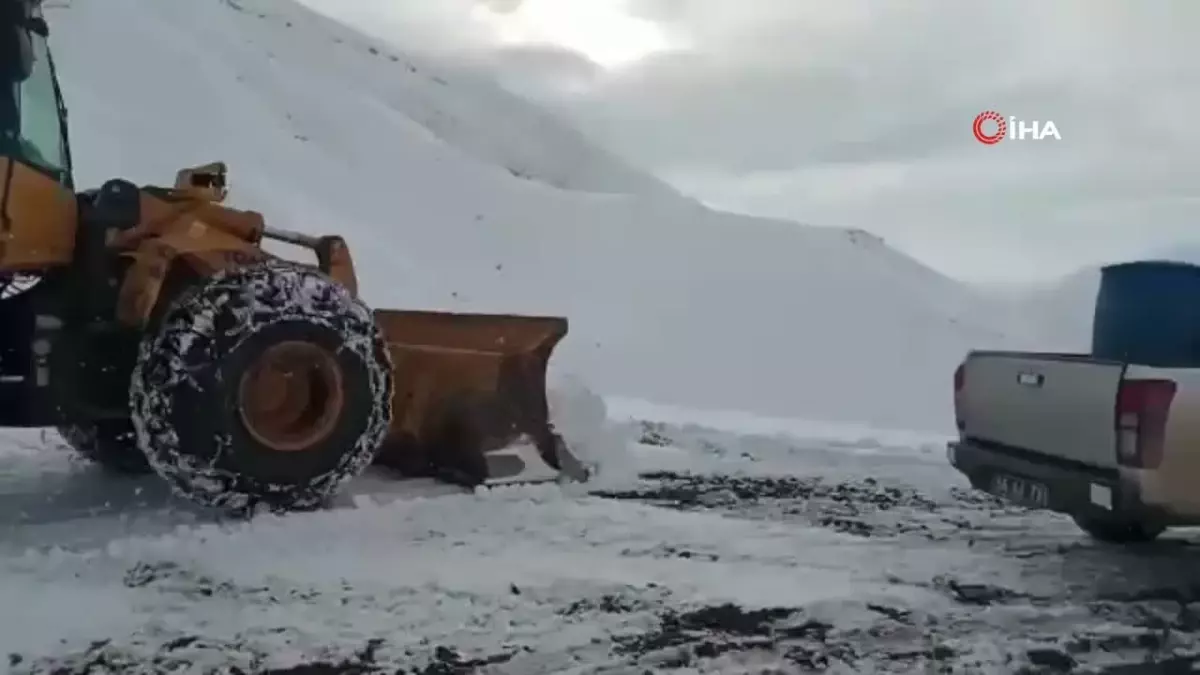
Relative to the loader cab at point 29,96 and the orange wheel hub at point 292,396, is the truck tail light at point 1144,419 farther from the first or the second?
the loader cab at point 29,96

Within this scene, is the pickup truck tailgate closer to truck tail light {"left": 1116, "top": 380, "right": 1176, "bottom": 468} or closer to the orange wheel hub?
truck tail light {"left": 1116, "top": 380, "right": 1176, "bottom": 468}

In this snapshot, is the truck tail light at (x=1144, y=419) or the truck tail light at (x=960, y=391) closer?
the truck tail light at (x=1144, y=419)

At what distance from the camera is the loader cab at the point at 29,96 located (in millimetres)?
6008

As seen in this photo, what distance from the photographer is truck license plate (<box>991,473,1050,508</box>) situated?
20.7 ft

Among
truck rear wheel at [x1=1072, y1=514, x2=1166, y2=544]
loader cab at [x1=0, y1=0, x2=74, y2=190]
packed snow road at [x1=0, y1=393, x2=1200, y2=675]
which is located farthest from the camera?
truck rear wheel at [x1=1072, y1=514, x2=1166, y2=544]

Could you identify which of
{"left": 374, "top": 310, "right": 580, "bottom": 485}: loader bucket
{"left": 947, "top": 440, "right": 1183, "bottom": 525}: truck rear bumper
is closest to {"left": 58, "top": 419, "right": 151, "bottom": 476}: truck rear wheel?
{"left": 374, "top": 310, "right": 580, "bottom": 485}: loader bucket

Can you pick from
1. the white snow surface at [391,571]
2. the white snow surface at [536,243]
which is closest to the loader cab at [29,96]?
the white snow surface at [391,571]

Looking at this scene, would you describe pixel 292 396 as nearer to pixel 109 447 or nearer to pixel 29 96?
pixel 109 447

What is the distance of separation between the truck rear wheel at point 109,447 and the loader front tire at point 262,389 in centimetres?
153

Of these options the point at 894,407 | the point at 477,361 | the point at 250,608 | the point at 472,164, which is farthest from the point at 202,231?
the point at 472,164

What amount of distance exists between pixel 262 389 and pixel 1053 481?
403 centimetres

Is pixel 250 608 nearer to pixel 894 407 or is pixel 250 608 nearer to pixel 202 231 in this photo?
pixel 202 231

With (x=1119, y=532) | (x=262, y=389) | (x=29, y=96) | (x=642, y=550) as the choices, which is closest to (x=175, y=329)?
(x=262, y=389)

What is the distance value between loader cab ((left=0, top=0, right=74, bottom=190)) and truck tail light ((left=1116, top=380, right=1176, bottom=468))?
5389 millimetres
